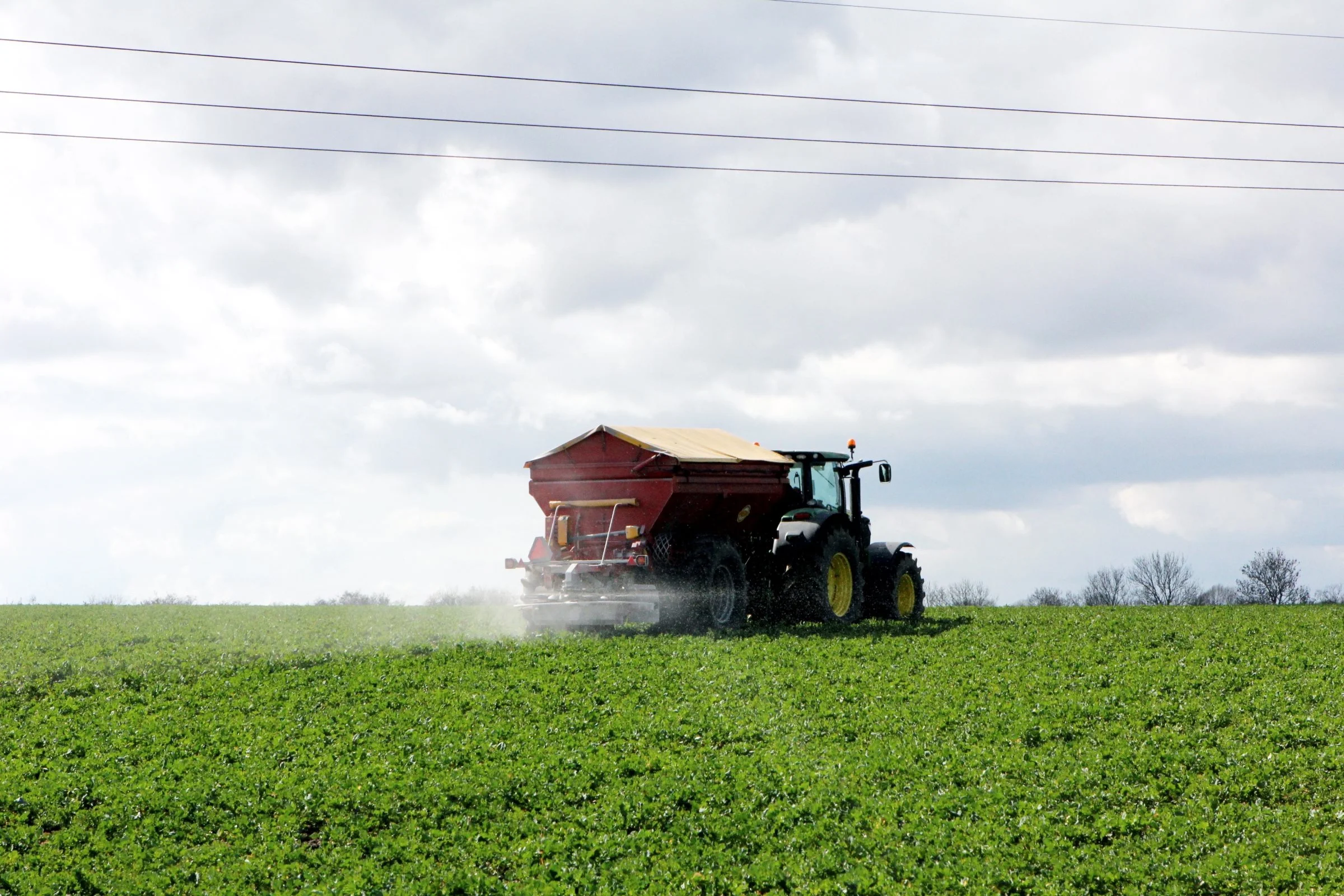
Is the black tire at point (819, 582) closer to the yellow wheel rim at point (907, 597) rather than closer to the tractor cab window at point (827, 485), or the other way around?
the tractor cab window at point (827, 485)

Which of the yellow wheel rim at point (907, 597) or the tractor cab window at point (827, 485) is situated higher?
the tractor cab window at point (827, 485)

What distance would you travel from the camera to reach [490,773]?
1186 centimetres

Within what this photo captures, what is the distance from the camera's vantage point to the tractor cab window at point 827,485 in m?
22.8

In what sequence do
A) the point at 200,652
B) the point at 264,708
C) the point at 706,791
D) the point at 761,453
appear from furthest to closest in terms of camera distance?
the point at 761,453 < the point at 200,652 < the point at 264,708 < the point at 706,791

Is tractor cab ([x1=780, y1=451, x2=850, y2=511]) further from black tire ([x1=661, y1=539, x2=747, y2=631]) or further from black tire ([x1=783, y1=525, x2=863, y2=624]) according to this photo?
black tire ([x1=661, y1=539, x2=747, y2=631])

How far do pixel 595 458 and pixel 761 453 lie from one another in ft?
12.2

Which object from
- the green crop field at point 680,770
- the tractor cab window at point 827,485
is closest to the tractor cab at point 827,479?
the tractor cab window at point 827,485

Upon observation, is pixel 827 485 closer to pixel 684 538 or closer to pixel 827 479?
pixel 827 479

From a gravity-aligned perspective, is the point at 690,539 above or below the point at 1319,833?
above

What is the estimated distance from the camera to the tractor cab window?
2284 centimetres

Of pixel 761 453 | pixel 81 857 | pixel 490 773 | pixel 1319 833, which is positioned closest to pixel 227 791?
pixel 81 857

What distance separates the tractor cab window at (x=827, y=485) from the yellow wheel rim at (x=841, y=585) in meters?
1.24

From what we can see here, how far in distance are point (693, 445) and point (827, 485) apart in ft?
12.1

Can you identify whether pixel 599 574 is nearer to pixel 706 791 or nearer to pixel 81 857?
pixel 706 791
